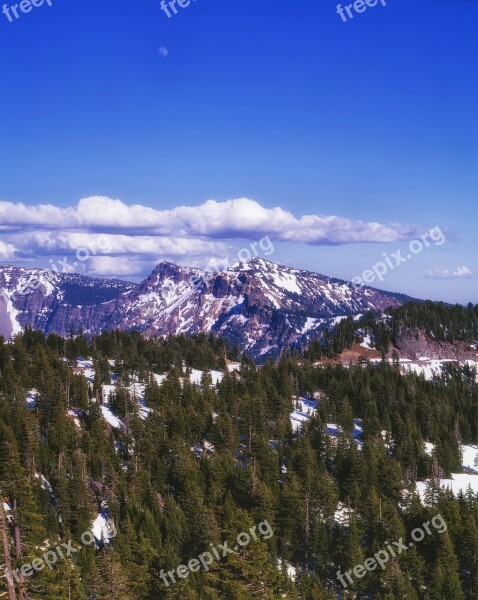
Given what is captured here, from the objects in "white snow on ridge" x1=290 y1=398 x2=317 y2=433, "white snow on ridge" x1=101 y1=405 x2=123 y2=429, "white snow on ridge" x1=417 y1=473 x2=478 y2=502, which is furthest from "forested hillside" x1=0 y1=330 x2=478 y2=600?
"white snow on ridge" x1=290 y1=398 x2=317 y2=433

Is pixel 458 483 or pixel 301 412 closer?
pixel 458 483

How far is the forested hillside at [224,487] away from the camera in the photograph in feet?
165

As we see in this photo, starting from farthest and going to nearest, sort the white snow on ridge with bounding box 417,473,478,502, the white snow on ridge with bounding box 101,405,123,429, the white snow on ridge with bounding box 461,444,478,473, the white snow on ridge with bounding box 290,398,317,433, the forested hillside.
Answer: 1. the white snow on ridge with bounding box 290,398,317,433
2. the white snow on ridge with bounding box 461,444,478,473
3. the white snow on ridge with bounding box 101,405,123,429
4. the white snow on ridge with bounding box 417,473,478,502
5. the forested hillside

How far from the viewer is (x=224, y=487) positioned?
86.3m

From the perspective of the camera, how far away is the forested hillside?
165ft

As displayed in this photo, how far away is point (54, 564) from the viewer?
156 feet

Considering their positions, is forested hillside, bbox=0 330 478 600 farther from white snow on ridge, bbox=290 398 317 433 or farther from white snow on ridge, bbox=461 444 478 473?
white snow on ridge, bbox=290 398 317 433

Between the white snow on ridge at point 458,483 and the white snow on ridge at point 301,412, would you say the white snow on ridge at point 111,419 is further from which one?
the white snow on ridge at point 458,483

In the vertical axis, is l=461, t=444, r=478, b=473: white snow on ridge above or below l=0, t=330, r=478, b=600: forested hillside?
below

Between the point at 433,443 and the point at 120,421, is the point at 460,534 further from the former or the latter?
the point at 120,421

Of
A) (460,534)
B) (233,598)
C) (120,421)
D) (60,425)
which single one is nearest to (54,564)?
(233,598)

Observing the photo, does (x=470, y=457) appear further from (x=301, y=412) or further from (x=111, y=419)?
(x=111, y=419)

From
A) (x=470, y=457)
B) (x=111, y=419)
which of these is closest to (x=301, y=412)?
(x=470, y=457)

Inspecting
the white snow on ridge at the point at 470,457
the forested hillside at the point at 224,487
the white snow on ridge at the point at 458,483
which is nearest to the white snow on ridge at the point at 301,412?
the forested hillside at the point at 224,487
